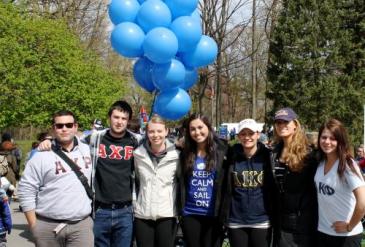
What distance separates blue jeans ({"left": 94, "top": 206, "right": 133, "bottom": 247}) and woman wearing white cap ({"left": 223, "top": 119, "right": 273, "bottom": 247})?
0.90 metres

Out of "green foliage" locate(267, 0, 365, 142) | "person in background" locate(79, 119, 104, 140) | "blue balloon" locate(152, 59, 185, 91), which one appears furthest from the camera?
"green foliage" locate(267, 0, 365, 142)

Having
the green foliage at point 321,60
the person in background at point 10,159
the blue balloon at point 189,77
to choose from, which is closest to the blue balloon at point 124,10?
the blue balloon at point 189,77

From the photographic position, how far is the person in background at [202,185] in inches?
180

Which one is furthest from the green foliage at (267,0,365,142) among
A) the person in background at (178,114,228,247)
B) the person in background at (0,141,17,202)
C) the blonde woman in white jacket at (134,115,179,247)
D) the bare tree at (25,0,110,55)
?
the blonde woman in white jacket at (134,115,179,247)

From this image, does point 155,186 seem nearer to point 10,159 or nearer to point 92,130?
point 92,130

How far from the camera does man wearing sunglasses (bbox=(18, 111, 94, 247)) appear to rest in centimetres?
423

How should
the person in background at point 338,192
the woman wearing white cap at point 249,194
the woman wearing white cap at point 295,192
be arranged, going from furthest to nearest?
the woman wearing white cap at point 249,194, the woman wearing white cap at point 295,192, the person in background at point 338,192

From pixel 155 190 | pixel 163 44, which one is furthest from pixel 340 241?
pixel 163 44

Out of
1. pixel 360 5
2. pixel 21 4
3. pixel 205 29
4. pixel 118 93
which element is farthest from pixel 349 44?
pixel 21 4

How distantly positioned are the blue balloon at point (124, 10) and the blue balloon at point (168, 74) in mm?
760

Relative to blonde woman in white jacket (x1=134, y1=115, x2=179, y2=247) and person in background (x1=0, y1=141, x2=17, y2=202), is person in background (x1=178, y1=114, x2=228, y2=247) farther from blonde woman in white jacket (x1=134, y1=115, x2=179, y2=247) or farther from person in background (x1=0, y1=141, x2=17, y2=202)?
person in background (x1=0, y1=141, x2=17, y2=202)

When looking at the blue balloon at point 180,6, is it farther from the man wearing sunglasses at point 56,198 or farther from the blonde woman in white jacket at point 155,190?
the man wearing sunglasses at point 56,198

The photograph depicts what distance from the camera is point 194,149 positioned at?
15.4 ft

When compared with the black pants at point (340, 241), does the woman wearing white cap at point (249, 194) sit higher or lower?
higher
